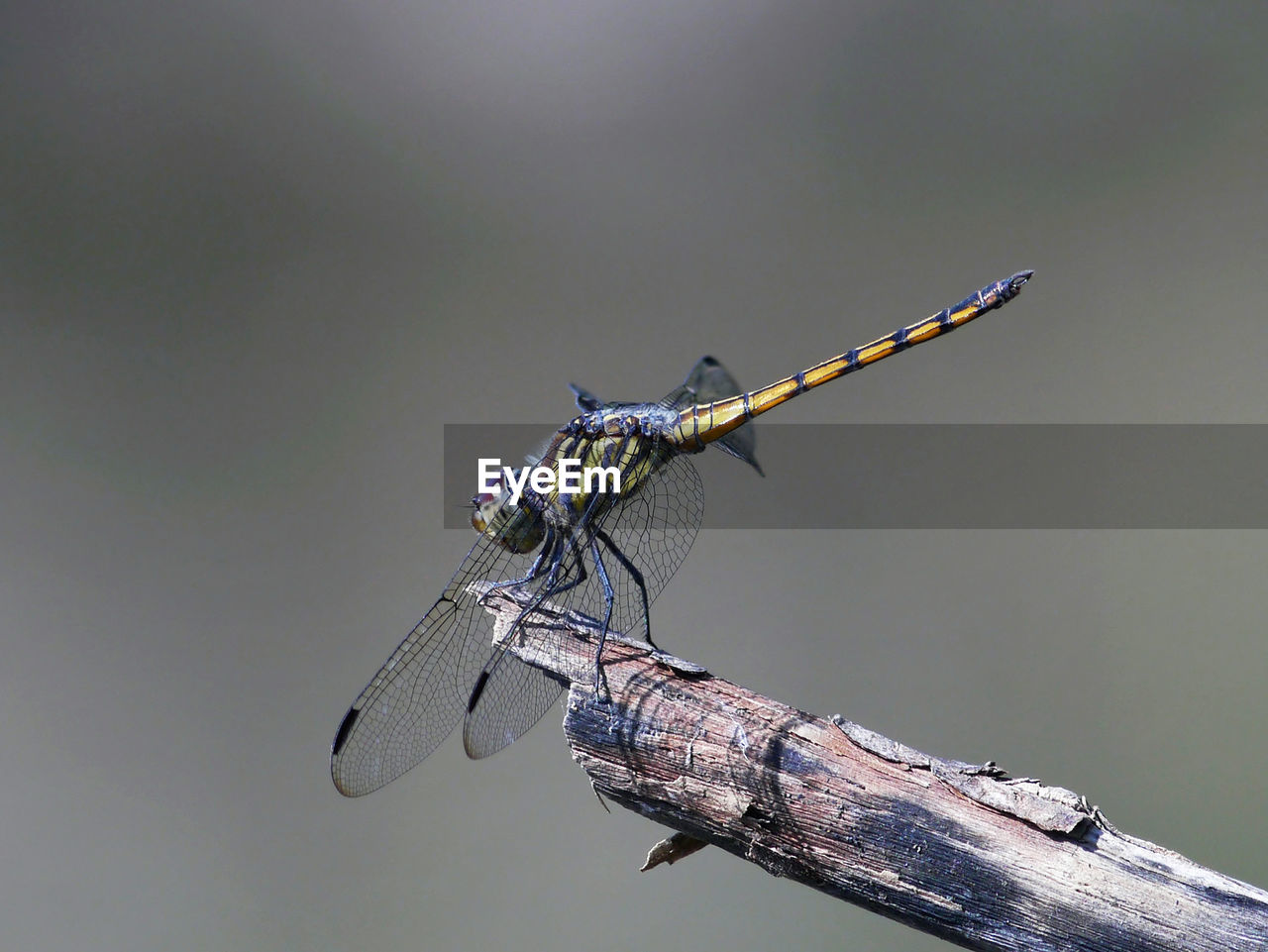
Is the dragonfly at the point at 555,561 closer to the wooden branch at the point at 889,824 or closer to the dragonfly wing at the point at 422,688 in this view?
the dragonfly wing at the point at 422,688

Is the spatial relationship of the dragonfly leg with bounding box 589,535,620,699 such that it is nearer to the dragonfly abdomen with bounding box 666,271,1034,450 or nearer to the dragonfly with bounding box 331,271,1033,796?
the dragonfly with bounding box 331,271,1033,796

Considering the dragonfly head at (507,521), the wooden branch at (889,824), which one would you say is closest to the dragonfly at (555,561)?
the dragonfly head at (507,521)

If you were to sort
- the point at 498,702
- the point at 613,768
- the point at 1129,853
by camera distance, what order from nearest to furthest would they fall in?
the point at 1129,853 → the point at 613,768 → the point at 498,702

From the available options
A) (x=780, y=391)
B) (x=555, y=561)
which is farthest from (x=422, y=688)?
(x=780, y=391)

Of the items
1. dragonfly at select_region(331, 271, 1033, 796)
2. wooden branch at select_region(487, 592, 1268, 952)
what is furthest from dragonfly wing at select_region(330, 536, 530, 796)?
wooden branch at select_region(487, 592, 1268, 952)

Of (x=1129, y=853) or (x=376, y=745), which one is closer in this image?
(x=1129, y=853)

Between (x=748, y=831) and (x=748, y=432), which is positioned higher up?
(x=748, y=432)

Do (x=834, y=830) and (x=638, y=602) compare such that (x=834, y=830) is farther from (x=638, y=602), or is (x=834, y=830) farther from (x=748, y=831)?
(x=638, y=602)

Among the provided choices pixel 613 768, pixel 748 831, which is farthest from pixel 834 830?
pixel 613 768
